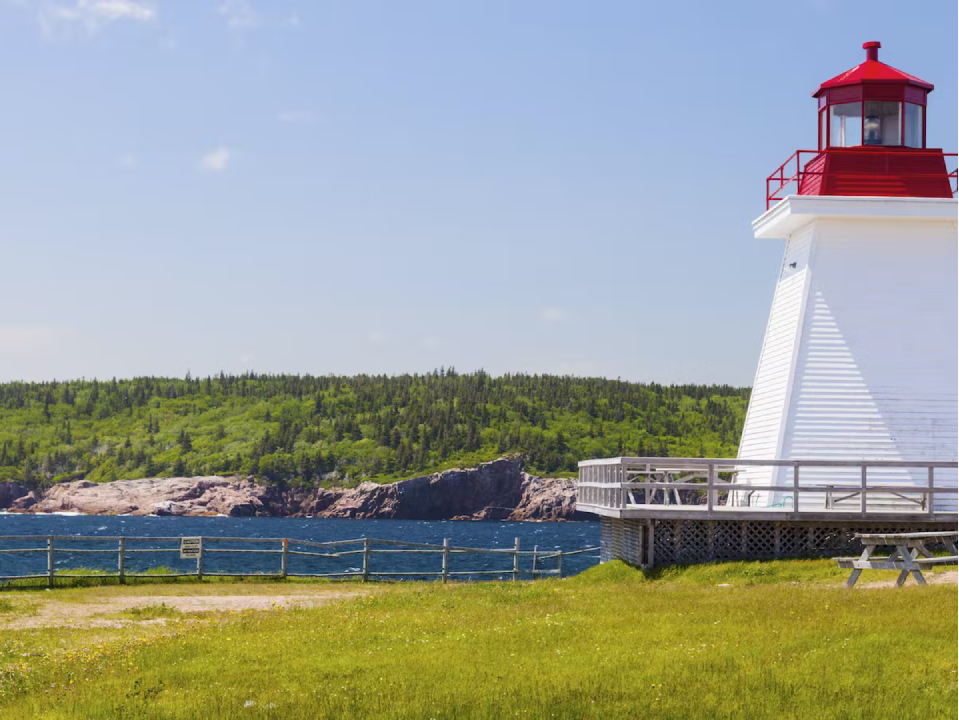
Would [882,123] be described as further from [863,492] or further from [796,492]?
[796,492]

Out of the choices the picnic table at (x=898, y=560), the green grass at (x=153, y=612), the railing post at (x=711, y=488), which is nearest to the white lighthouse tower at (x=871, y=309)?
the railing post at (x=711, y=488)

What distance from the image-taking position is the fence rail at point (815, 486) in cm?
2555

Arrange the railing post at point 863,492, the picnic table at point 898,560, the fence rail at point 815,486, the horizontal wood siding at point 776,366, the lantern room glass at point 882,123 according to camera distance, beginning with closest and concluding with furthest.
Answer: the picnic table at point 898,560 < the railing post at point 863,492 < the fence rail at point 815,486 < the horizontal wood siding at point 776,366 < the lantern room glass at point 882,123

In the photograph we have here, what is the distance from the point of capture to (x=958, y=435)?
89.6 feet

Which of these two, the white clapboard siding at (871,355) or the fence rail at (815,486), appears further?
the white clapboard siding at (871,355)

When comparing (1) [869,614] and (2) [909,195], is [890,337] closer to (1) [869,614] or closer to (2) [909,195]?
(2) [909,195]

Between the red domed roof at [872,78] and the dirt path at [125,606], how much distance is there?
16.1 m

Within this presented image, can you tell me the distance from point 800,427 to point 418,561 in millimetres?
57256

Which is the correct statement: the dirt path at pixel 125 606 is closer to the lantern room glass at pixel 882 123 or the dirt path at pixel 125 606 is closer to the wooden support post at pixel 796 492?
the wooden support post at pixel 796 492

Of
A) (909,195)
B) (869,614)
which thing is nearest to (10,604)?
(869,614)

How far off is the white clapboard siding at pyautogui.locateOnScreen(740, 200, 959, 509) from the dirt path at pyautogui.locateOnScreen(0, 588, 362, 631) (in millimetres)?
10705

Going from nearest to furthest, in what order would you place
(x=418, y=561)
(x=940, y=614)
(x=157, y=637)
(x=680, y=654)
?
(x=680, y=654) → (x=940, y=614) → (x=157, y=637) → (x=418, y=561)

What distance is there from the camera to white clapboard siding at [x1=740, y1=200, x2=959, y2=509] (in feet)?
89.5

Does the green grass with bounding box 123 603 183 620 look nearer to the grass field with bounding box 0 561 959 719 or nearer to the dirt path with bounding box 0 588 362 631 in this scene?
the dirt path with bounding box 0 588 362 631
